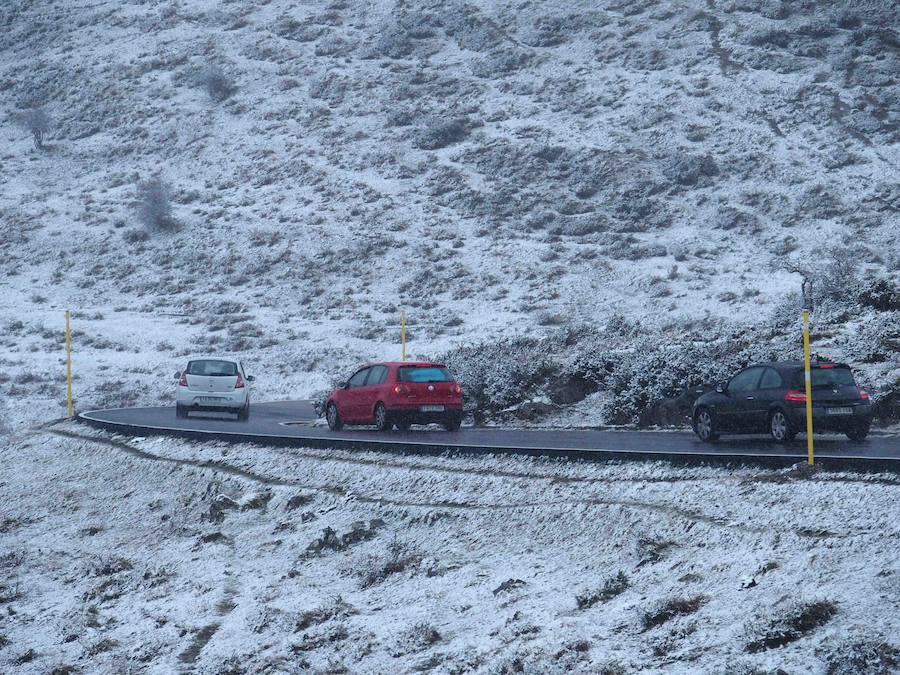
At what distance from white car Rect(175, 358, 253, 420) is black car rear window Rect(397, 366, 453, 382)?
713 centimetres

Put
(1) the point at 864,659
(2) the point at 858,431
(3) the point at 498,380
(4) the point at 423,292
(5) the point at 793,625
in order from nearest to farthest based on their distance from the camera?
(1) the point at 864,659 < (5) the point at 793,625 < (2) the point at 858,431 < (3) the point at 498,380 < (4) the point at 423,292

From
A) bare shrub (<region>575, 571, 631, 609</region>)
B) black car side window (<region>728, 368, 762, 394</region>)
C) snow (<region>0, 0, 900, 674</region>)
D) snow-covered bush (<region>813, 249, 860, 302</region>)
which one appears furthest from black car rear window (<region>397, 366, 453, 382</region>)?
bare shrub (<region>575, 571, 631, 609</region>)

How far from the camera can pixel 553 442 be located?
19.8 metres

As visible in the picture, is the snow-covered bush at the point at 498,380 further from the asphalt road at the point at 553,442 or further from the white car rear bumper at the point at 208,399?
the white car rear bumper at the point at 208,399

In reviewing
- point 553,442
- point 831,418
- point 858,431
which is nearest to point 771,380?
point 831,418

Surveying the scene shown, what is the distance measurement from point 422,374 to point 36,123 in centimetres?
5569

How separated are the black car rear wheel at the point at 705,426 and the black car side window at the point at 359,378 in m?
7.51

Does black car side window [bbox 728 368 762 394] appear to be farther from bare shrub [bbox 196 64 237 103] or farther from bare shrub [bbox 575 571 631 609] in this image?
bare shrub [bbox 196 64 237 103]

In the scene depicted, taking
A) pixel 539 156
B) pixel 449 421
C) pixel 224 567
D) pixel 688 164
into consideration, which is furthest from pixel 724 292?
pixel 224 567

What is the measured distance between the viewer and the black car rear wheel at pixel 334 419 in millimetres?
24750

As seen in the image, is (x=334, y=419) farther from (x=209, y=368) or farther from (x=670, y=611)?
(x=670, y=611)

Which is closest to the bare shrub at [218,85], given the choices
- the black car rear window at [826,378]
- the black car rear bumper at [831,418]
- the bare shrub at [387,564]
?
the black car rear window at [826,378]

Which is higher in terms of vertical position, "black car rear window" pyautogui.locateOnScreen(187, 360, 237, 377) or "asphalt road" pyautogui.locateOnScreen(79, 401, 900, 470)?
"black car rear window" pyautogui.locateOnScreen(187, 360, 237, 377)

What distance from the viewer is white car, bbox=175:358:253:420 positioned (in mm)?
29156
